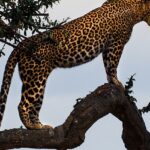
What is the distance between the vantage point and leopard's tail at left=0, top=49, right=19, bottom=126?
1438 centimetres

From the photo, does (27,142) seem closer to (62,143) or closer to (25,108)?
(62,143)

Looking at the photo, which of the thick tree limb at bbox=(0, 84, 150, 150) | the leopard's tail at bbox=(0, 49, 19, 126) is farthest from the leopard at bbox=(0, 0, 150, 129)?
the thick tree limb at bbox=(0, 84, 150, 150)

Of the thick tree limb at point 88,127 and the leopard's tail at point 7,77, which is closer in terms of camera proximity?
the thick tree limb at point 88,127

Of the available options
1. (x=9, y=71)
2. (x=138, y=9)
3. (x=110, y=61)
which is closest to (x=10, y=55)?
(x=9, y=71)

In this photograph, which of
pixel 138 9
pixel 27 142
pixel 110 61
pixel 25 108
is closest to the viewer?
pixel 27 142

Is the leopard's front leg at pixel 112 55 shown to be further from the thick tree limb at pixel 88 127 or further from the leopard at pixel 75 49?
the thick tree limb at pixel 88 127

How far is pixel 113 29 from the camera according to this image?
53.5ft

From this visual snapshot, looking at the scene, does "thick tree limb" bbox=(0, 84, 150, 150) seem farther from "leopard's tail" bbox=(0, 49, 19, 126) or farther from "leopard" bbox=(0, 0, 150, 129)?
"leopard's tail" bbox=(0, 49, 19, 126)

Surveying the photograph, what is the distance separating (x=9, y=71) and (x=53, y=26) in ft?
13.7

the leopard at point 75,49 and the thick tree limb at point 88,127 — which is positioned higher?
the leopard at point 75,49

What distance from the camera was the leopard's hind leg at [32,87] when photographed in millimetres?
14609

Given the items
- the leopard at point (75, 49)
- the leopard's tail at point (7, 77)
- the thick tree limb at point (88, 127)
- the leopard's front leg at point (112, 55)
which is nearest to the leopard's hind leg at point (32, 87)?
the leopard at point (75, 49)

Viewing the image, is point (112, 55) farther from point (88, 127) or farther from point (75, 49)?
point (88, 127)

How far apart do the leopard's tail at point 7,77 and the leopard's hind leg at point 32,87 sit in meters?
0.17
